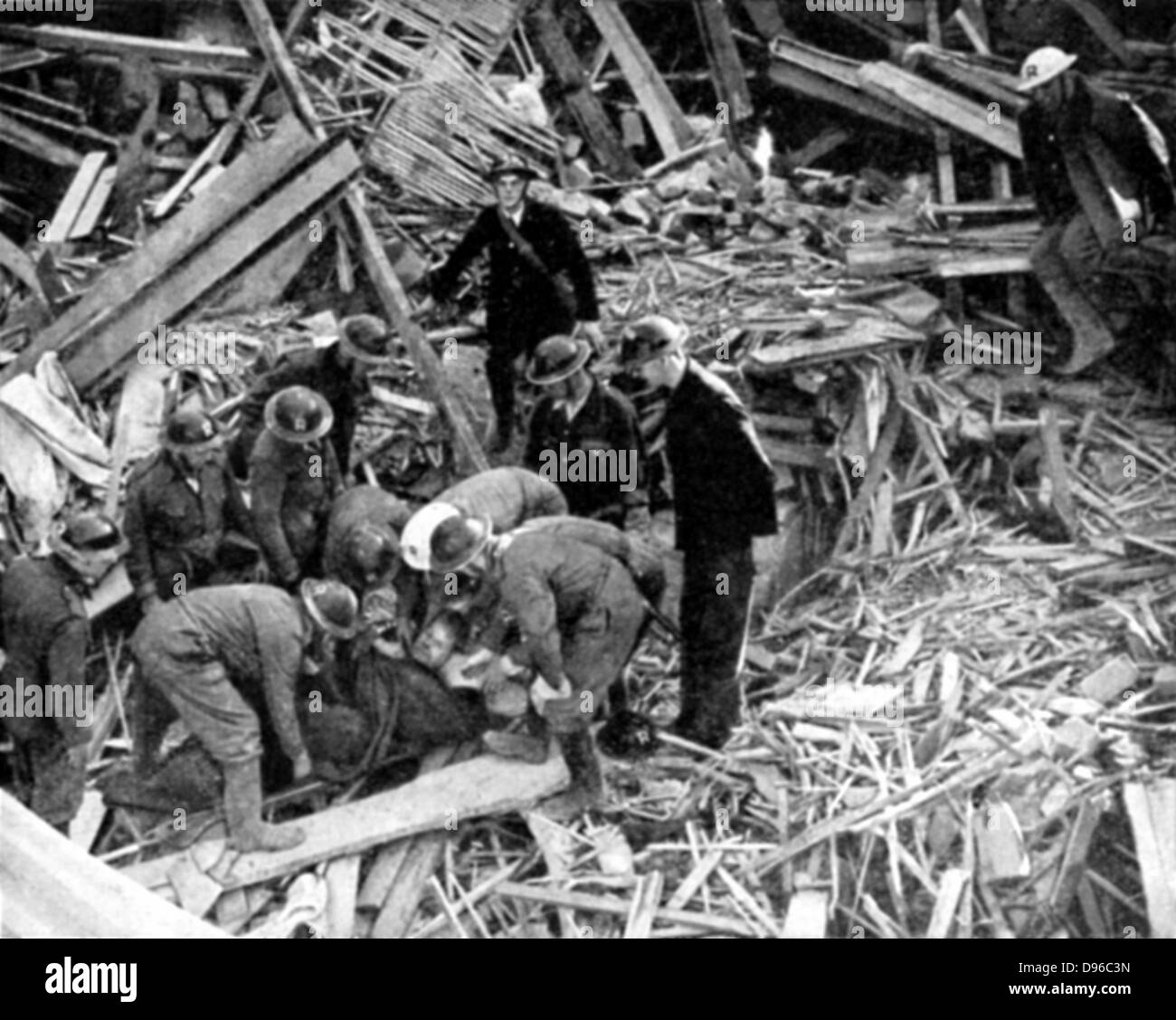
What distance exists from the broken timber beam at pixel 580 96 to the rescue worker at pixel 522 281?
33.2 inches

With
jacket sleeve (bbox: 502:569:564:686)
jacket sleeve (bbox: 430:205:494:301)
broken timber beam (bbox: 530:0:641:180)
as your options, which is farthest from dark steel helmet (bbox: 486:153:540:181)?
jacket sleeve (bbox: 502:569:564:686)

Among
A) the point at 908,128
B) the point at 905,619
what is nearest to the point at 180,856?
the point at 905,619

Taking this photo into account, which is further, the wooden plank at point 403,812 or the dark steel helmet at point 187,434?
the dark steel helmet at point 187,434

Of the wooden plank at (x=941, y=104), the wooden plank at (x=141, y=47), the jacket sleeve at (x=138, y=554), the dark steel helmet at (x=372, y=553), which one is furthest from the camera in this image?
the wooden plank at (x=141, y=47)

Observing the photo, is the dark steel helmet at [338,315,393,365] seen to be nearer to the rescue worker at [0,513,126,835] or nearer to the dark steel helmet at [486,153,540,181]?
the dark steel helmet at [486,153,540,181]

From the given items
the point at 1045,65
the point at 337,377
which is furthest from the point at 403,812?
the point at 1045,65

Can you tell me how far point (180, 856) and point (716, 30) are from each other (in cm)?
466

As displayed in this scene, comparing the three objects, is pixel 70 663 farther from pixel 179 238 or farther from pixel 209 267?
pixel 179 238

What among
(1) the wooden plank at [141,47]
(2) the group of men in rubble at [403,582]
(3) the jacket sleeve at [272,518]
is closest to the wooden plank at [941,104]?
(2) the group of men in rubble at [403,582]

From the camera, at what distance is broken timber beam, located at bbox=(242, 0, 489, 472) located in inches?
329

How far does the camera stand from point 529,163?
8984 millimetres

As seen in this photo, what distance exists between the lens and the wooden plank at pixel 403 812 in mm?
7414

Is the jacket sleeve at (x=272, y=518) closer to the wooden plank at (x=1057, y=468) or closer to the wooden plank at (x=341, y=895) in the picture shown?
the wooden plank at (x=341, y=895)

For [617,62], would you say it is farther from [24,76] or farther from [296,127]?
[24,76]
